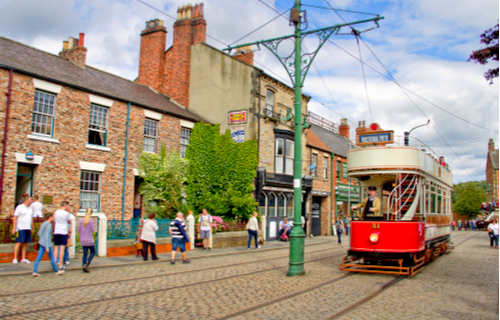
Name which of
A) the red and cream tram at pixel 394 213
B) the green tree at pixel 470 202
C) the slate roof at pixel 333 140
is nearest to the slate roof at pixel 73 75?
the red and cream tram at pixel 394 213

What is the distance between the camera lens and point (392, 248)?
36.4 feet

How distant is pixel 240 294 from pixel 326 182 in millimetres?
23510

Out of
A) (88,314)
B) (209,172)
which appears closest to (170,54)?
(209,172)

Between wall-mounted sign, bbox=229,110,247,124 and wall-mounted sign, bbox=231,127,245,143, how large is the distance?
0.43 m

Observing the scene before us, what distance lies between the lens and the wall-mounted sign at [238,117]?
23.2 metres

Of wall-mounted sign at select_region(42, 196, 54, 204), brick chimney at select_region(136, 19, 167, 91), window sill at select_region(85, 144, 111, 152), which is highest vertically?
brick chimney at select_region(136, 19, 167, 91)

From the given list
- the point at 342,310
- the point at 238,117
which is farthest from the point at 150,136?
the point at 342,310

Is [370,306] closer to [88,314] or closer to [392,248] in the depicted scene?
[392,248]

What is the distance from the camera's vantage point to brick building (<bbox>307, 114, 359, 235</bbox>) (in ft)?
98.2

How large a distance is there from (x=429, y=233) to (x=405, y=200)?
1.80 m

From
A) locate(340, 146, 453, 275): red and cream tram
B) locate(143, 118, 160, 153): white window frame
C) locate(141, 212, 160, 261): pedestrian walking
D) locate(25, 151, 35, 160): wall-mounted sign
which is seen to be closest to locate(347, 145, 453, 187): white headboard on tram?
locate(340, 146, 453, 275): red and cream tram

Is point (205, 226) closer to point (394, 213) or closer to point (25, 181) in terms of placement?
point (25, 181)

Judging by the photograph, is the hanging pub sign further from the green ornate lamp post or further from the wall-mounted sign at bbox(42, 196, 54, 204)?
the wall-mounted sign at bbox(42, 196, 54, 204)

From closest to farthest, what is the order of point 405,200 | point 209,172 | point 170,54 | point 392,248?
point 392,248 < point 405,200 < point 209,172 < point 170,54
